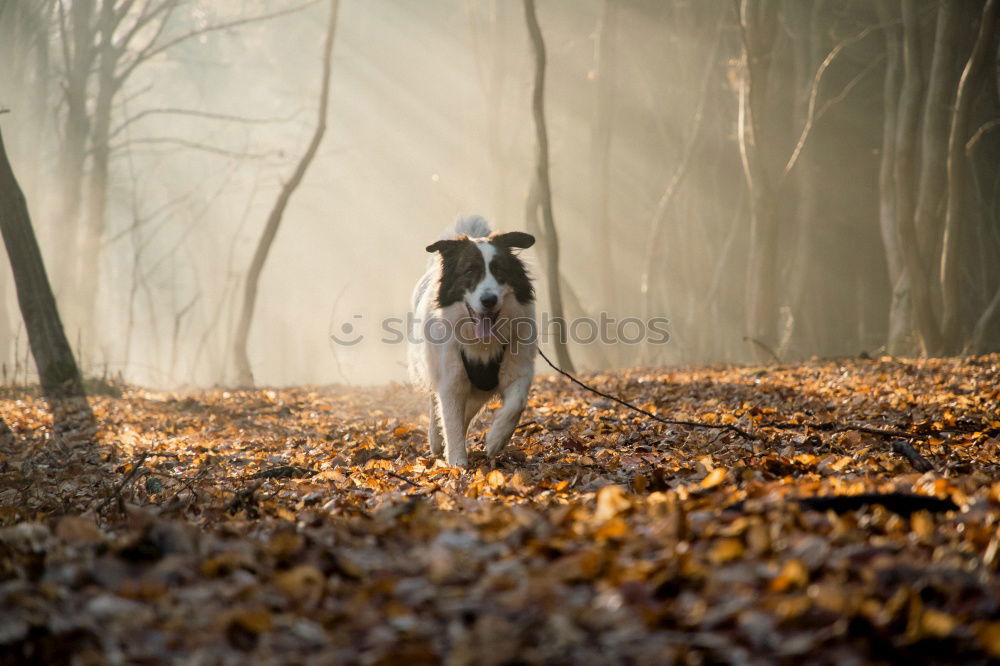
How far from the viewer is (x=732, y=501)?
3318mm

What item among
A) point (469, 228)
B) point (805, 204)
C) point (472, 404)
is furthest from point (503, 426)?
point (805, 204)

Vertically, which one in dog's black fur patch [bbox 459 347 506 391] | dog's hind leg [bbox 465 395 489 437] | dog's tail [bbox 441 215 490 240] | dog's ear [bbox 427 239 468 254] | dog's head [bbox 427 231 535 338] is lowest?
dog's hind leg [bbox 465 395 489 437]

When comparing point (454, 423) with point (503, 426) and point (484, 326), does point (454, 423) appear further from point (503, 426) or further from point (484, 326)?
point (484, 326)

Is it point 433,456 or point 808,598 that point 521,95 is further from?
point 808,598

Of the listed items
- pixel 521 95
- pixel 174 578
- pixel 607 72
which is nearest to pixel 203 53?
pixel 521 95

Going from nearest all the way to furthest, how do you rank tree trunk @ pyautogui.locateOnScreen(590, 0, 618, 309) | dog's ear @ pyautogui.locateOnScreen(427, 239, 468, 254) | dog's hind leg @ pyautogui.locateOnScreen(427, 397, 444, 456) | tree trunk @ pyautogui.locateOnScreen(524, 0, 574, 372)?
dog's ear @ pyautogui.locateOnScreen(427, 239, 468, 254)
dog's hind leg @ pyautogui.locateOnScreen(427, 397, 444, 456)
tree trunk @ pyautogui.locateOnScreen(524, 0, 574, 372)
tree trunk @ pyautogui.locateOnScreen(590, 0, 618, 309)

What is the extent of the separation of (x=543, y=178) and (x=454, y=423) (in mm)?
9554

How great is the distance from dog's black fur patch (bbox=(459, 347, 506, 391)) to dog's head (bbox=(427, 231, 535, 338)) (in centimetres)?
29

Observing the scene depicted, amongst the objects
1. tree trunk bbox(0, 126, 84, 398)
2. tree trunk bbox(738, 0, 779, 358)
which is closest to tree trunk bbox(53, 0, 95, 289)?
tree trunk bbox(0, 126, 84, 398)

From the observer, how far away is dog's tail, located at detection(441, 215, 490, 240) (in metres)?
7.07

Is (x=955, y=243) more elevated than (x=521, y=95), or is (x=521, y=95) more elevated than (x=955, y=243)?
(x=521, y=95)

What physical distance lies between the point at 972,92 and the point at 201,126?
4548 cm

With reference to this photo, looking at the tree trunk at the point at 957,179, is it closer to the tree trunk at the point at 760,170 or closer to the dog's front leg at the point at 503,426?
the tree trunk at the point at 760,170

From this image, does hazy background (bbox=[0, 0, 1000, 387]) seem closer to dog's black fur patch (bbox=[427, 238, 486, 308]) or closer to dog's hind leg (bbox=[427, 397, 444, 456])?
dog's hind leg (bbox=[427, 397, 444, 456])
